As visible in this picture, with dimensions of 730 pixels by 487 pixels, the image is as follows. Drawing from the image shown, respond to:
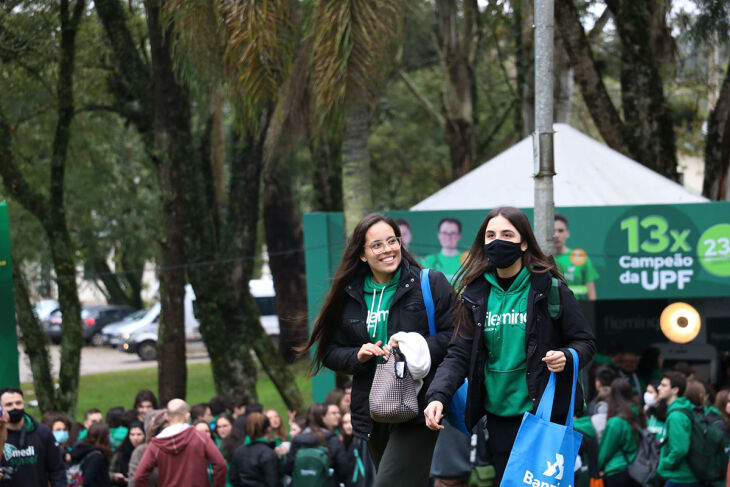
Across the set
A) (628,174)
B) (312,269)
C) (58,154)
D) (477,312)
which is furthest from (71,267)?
(477,312)

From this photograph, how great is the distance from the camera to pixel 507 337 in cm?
473

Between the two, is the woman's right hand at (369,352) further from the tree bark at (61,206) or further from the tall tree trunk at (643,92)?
the tall tree trunk at (643,92)

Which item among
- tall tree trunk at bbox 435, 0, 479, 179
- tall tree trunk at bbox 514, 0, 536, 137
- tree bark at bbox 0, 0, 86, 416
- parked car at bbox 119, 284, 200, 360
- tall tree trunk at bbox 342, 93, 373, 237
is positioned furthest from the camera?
parked car at bbox 119, 284, 200, 360

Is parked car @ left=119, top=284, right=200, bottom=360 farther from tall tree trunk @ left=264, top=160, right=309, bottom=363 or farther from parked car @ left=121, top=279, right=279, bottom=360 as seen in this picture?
tall tree trunk @ left=264, top=160, right=309, bottom=363

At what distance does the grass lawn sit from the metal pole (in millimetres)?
14182

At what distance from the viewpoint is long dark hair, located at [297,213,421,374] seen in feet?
17.2

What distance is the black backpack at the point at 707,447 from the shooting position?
8.59m

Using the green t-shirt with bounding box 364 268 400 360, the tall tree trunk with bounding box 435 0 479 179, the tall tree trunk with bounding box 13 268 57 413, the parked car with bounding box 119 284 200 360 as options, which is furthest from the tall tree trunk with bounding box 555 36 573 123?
the parked car with bounding box 119 284 200 360

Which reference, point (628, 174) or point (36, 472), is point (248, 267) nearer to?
point (628, 174)

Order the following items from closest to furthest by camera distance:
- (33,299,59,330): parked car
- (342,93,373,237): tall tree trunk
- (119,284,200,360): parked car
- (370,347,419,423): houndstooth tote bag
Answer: (370,347,419,423): houndstooth tote bag → (342,93,373,237): tall tree trunk → (119,284,200,360): parked car → (33,299,59,330): parked car

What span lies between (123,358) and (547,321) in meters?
33.2

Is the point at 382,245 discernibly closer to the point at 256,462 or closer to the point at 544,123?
the point at 544,123

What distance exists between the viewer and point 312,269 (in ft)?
40.8

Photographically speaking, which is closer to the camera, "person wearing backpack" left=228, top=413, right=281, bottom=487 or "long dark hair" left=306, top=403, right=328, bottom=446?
"person wearing backpack" left=228, top=413, right=281, bottom=487
